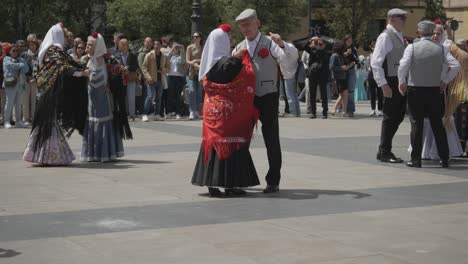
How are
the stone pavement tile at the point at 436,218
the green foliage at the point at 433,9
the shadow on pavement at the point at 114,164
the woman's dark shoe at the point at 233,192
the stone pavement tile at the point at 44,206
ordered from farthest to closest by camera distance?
the green foliage at the point at 433,9 < the shadow on pavement at the point at 114,164 < the woman's dark shoe at the point at 233,192 < the stone pavement tile at the point at 44,206 < the stone pavement tile at the point at 436,218

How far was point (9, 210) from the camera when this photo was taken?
8953mm

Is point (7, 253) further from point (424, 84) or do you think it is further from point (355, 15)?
point (355, 15)

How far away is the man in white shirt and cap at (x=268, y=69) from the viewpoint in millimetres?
9820

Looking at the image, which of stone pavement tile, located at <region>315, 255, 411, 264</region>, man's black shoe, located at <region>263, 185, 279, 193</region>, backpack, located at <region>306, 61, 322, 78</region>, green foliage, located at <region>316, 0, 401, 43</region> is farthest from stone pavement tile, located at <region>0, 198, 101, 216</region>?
green foliage, located at <region>316, 0, 401, 43</region>

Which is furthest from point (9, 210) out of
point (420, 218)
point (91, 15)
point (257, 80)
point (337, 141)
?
point (91, 15)

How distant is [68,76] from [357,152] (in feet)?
13.8

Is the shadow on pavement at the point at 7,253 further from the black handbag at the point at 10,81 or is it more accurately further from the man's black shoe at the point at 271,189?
the black handbag at the point at 10,81

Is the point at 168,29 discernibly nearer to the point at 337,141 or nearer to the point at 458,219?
the point at 337,141

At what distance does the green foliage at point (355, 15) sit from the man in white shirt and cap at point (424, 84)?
3355 cm

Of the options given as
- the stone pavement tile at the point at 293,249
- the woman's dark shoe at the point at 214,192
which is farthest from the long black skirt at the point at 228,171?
the stone pavement tile at the point at 293,249

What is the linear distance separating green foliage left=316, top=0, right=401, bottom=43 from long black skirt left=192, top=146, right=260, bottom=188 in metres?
36.4

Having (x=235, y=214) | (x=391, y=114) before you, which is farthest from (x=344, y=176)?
(x=235, y=214)

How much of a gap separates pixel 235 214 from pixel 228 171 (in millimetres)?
1007

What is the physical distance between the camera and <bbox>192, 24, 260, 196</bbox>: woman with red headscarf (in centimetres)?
959
